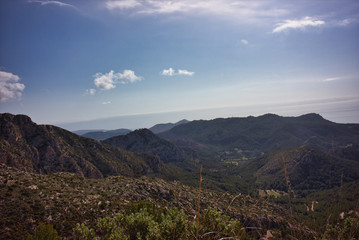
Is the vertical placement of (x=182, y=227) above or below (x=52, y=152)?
above

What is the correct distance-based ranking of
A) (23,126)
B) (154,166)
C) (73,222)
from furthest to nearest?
1. (154,166)
2. (23,126)
3. (73,222)

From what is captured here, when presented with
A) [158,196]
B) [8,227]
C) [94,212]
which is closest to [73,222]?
[94,212]

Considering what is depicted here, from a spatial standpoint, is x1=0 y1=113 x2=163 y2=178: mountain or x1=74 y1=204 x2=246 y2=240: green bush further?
x1=0 y1=113 x2=163 y2=178: mountain

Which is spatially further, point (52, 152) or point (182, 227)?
point (52, 152)

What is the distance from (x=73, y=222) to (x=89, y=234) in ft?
56.7

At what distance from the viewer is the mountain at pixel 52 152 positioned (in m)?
81.1

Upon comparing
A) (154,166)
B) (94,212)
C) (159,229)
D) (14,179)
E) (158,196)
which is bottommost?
(154,166)

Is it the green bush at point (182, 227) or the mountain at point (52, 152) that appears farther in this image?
the mountain at point (52, 152)

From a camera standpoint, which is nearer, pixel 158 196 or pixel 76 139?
pixel 158 196

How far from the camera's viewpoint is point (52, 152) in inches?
3967

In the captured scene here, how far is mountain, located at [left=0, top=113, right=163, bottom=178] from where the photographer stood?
266 feet

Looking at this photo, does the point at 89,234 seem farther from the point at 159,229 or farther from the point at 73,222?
the point at 73,222

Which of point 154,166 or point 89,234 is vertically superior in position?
point 89,234

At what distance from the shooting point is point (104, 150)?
→ 14050 cm
